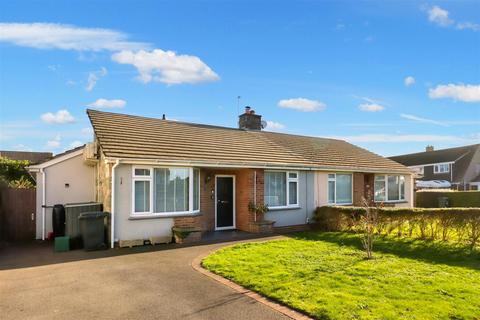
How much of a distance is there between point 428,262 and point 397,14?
7.58m

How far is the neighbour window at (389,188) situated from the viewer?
19.4 meters

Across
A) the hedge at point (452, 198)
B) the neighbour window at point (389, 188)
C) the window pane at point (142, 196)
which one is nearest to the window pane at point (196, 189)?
the window pane at point (142, 196)

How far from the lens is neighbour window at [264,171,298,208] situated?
14.9 metres

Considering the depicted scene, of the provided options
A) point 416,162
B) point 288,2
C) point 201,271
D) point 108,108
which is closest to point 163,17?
point 288,2

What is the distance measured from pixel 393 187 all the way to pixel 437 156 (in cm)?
3146

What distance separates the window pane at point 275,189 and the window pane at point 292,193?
22 centimetres

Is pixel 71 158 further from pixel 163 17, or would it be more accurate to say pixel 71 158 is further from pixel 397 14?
pixel 397 14

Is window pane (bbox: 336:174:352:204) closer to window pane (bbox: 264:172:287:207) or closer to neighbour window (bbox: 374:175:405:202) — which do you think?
neighbour window (bbox: 374:175:405:202)

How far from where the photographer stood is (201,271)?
791 cm

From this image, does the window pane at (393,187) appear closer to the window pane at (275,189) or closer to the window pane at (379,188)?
the window pane at (379,188)

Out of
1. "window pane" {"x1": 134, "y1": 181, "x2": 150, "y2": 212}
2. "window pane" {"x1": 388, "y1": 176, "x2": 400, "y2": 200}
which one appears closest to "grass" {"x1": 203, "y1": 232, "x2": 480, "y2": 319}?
"window pane" {"x1": 134, "y1": 181, "x2": 150, "y2": 212}

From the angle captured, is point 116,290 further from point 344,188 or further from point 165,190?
point 344,188

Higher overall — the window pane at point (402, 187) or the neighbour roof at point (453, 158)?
the neighbour roof at point (453, 158)

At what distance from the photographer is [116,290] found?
6.61m
